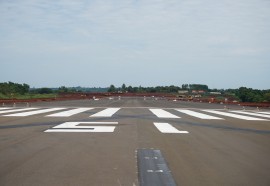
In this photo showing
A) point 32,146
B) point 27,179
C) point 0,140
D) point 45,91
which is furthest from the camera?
point 45,91

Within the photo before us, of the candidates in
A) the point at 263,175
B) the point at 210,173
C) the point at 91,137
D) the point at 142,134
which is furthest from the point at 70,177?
the point at 142,134

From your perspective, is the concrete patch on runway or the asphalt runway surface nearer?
the concrete patch on runway

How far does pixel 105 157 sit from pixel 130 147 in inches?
48.0

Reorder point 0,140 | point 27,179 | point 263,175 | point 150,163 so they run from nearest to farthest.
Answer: point 27,179 → point 263,175 → point 150,163 → point 0,140

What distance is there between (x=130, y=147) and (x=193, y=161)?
71.0 inches

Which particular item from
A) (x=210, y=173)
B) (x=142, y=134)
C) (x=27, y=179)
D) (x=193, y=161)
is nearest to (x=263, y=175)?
(x=210, y=173)

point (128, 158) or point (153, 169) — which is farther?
point (128, 158)

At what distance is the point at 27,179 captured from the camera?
16.4 ft

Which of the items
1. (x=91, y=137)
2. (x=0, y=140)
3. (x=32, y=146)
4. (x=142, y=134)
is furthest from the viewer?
(x=142, y=134)

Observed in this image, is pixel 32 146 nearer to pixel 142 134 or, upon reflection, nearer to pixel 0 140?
pixel 0 140

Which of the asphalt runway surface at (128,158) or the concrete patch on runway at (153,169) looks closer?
the concrete patch on runway at (153,169)

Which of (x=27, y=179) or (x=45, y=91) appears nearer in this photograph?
(x=27, y=179)

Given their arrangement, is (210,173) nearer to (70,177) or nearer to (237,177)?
(237,177)

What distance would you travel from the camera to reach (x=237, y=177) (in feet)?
17.4
